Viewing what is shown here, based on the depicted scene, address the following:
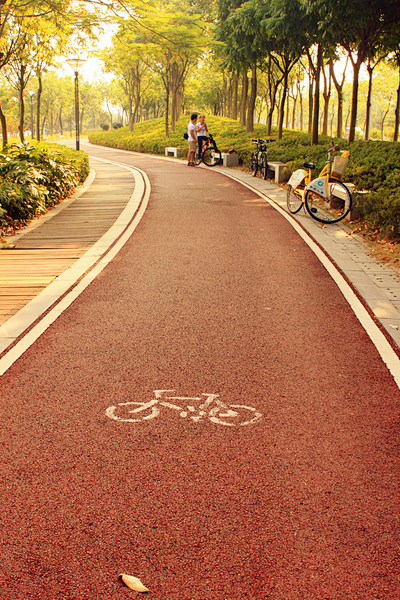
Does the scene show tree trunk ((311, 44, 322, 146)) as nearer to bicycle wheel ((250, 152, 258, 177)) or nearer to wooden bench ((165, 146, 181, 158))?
bicycle wheel ((250, 152, 258, 177))

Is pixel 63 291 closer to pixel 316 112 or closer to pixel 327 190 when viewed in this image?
pixel 327 190

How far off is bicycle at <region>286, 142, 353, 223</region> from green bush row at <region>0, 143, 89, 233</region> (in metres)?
5.81

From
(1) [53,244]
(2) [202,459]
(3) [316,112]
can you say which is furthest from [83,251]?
(3) [316,112]

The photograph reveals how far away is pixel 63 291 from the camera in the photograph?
7504mm

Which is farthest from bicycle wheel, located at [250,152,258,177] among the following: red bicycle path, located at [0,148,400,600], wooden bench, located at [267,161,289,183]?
red bicycle path, located at [0,148,400,600]

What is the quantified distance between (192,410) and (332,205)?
34.6 feet

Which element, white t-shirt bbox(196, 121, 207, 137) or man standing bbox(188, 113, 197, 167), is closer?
man standing bbox(188, 113, 197, 167)

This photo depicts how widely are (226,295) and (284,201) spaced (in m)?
9.09

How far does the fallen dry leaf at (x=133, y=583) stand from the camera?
2695mm

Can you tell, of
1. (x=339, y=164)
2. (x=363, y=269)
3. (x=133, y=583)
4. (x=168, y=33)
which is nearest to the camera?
(x=133, y=583)

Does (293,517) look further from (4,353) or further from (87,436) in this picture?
(4,353)

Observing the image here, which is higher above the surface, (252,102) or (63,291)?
(252,102)

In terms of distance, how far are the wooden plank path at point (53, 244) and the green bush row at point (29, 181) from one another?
37 cm

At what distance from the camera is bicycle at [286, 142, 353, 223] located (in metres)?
12.4
